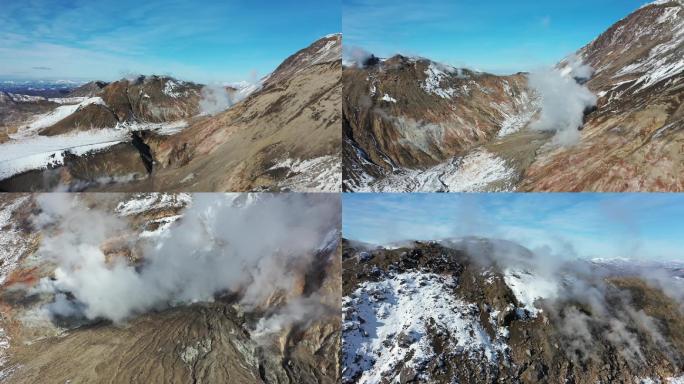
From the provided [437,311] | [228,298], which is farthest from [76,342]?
[437,311]

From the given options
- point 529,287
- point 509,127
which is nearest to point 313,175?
point 529,287

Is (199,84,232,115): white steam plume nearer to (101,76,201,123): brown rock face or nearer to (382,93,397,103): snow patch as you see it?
(101,76,201,123): brown rock face

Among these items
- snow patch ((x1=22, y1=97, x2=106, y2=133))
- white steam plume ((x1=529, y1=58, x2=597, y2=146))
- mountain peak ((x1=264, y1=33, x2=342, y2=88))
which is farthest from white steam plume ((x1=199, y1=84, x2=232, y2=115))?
white steam plume ((x1=529, y1=58, x2=597, y2=146))

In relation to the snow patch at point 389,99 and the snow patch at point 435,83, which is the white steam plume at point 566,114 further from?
the snow patch at point 389,99


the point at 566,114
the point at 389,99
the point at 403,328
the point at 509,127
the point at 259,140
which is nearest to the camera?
the point at 403,328

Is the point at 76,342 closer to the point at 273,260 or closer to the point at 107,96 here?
the point at 273,260

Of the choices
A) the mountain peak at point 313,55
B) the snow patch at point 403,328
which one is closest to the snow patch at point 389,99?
the mountain peak at point 313,55

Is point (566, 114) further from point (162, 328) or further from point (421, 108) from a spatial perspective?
point (162, 328)
